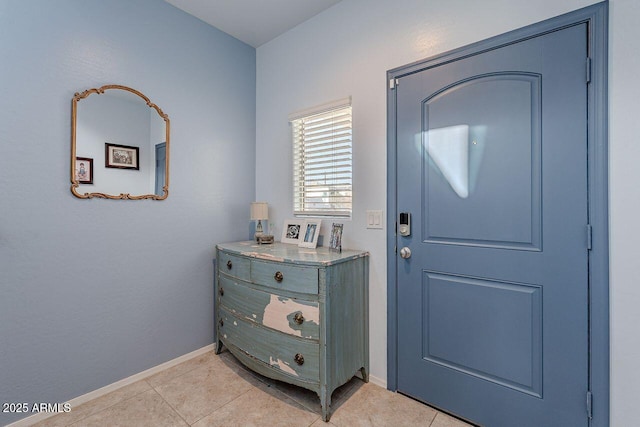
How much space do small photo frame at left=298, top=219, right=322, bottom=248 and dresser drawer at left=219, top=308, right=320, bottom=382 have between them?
26.4 inches

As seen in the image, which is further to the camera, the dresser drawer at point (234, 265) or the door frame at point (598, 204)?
the dresser drawer at point (234, 265)

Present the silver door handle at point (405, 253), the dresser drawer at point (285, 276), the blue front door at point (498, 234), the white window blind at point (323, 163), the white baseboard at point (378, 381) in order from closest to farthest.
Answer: the blue front door at point (498, 234) < the dresser drawer at point (285, 276) < the silver door handle at point (405, 253) < the white baseboard at point (378, 381) < the white window blind at point (323, 163)

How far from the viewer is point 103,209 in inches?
76.0

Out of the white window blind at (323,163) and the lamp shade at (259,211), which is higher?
the white window blind at (323,163)

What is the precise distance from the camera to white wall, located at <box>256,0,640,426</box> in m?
1.26

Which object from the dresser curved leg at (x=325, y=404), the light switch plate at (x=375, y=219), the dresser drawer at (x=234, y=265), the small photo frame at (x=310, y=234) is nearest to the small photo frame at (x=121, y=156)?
the dresser drawer at (x=234, y=265)

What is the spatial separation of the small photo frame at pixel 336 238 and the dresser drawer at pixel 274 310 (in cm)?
48

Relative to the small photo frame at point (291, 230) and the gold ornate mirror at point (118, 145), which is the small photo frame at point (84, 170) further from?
the small photo frame at point (291, 230)

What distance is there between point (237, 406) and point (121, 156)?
180cm

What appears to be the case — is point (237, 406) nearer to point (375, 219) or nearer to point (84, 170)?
point (375, 219)

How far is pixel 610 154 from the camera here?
1.29 metres

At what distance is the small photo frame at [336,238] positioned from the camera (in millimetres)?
2059

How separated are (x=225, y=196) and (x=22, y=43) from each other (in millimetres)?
1507

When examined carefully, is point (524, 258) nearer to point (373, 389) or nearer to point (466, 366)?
point (466, 366)
